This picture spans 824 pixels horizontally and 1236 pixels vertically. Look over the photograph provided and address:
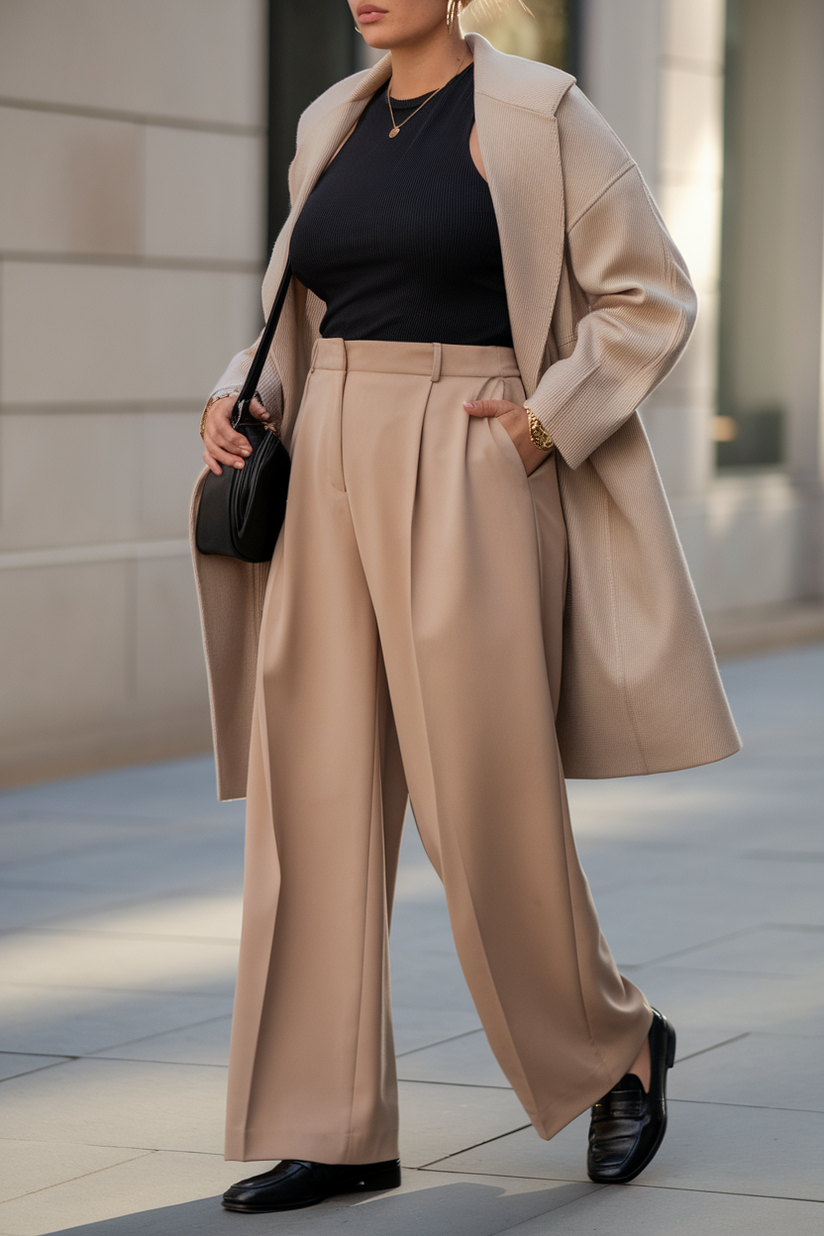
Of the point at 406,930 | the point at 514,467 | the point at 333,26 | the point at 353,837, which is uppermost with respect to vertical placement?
the point at 333,26

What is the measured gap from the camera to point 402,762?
3521mm

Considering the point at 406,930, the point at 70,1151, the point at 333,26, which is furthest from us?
the point at 333,26

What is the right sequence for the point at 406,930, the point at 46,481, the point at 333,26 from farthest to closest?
the point at 333,26
the point at 46,481
the point at 406,930

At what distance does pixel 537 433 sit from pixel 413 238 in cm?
38

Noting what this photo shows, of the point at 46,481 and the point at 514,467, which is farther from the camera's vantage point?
the point at 46,481

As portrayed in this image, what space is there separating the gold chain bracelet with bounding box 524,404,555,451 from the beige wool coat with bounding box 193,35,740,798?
0.02 meters

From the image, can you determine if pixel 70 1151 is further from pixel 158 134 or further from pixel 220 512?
pixel 158 134

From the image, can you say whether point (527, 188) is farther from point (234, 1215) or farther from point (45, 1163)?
point (45, 1163)

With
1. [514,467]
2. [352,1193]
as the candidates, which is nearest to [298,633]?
[514,467]

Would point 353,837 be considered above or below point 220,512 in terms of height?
below

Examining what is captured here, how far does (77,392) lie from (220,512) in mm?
5165

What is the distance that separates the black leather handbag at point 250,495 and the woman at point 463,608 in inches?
1.3

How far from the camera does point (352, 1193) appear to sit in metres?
3.47

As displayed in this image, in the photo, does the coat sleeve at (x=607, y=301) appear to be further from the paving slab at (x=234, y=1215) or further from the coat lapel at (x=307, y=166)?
the paving slab at (x=234, y=1215)
